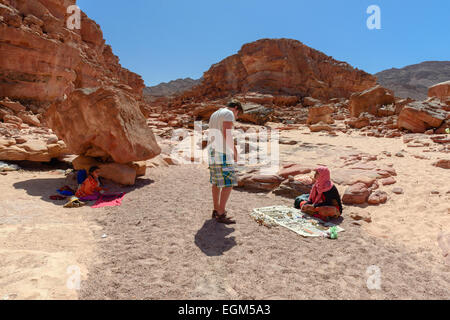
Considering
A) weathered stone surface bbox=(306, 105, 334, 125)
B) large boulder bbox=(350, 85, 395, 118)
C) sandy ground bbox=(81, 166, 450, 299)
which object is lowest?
sandy ground bbox=(81, 166, 450, 299)

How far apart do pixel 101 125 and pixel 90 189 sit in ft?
4.12

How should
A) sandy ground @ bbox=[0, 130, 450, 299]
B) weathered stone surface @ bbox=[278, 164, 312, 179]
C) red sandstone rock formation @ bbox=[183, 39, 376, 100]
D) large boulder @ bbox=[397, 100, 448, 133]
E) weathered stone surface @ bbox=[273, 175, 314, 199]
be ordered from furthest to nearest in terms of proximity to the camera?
1. red sandstone rock formation @ bbox=[183, 39, 376, 100]
2. large boulder @ bbox=[397, 100, 448, 133]
3. weathered stone surface @ bbox=[278, 164, 312, 179]
4. weathered stone surface @ bbox=[273, 175, 314, 199]
5. sandy ground @ bbox=[0, 130, 450, 299]

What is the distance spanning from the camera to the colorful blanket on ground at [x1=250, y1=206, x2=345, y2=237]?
3.07 m

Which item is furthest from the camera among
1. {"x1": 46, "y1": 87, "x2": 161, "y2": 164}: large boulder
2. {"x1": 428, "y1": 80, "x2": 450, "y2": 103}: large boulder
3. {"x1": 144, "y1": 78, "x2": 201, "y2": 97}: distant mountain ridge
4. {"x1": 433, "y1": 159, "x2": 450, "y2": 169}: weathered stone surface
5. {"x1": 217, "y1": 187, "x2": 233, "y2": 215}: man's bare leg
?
{"x1": 144, "y1": 78, "x2": 201, "y2": 97}: distant mountain ridge

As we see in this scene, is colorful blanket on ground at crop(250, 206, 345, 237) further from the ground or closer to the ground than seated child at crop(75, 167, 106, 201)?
closer to the ground

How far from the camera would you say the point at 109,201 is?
4234 millimetres

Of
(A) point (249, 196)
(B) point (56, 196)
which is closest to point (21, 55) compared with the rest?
(B) point (56, 196)

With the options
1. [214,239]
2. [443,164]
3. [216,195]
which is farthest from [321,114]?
[214,239]

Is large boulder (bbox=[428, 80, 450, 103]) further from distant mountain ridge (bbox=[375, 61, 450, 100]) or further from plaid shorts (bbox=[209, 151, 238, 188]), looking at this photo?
distant mountain ridge (bbox=[375, 61, 450, 100])

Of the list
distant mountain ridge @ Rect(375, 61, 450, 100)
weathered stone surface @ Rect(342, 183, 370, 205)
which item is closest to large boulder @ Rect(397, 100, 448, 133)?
weathered stone surface @ Rect(342, 183, 370, 205)

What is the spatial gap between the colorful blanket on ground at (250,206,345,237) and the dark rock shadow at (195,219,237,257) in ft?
1.82

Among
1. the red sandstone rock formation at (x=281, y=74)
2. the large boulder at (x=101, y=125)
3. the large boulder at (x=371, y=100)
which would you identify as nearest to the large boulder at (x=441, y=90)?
the large boulder at (x=371, y=100)

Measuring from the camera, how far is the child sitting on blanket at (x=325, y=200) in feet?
11.3
